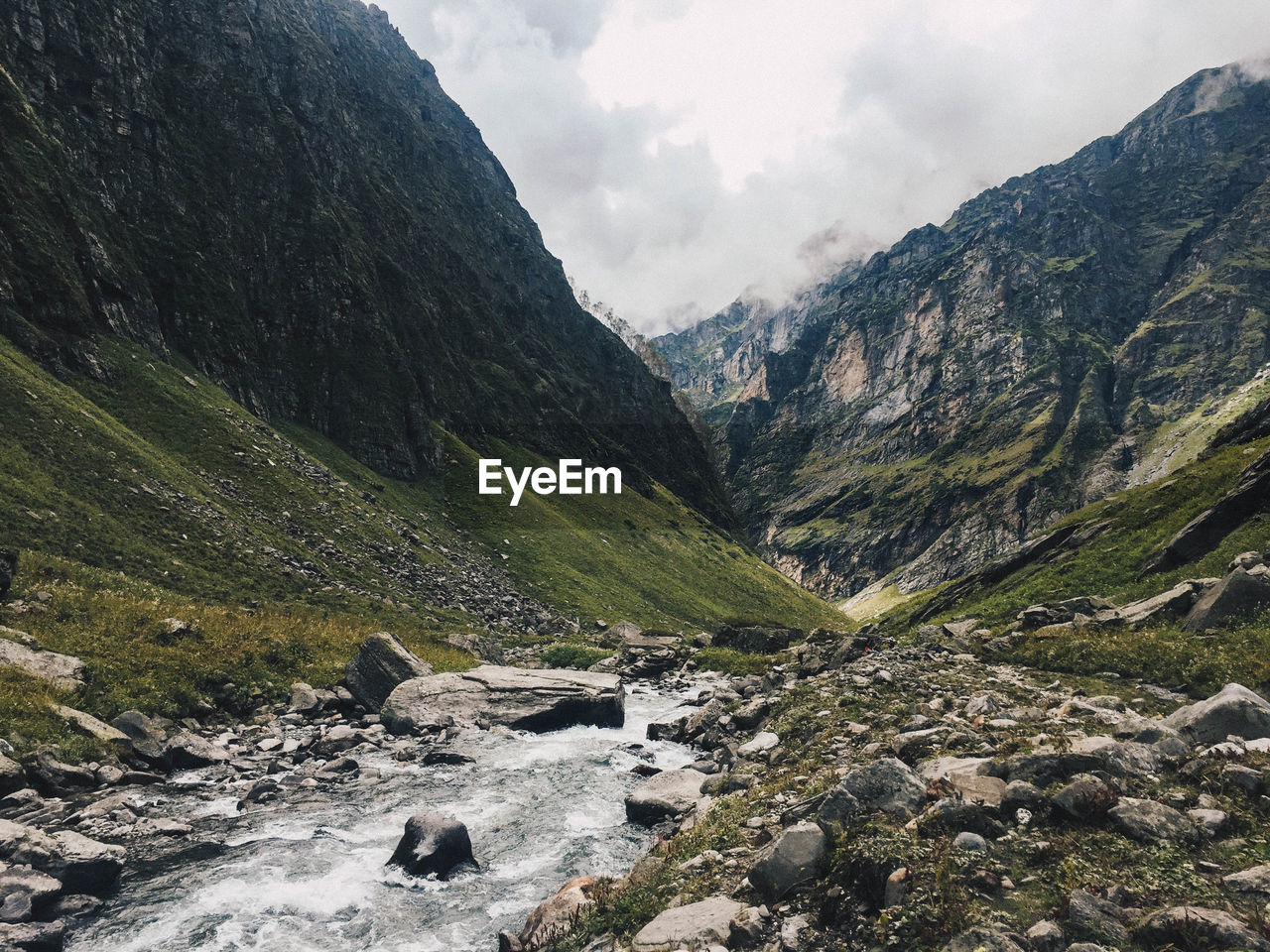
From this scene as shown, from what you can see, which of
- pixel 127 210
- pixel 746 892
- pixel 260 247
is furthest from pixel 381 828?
pixel 260 247

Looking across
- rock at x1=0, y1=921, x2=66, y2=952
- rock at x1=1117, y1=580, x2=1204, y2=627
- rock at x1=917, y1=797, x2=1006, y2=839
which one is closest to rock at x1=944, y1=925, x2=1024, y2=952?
rock at x1=917, y1=797, x2=1006, y2=839

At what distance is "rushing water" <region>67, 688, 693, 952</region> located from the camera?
465 inches

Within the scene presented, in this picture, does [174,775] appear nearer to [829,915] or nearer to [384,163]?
[829,915]

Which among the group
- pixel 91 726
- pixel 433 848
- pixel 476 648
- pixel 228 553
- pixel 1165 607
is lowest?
pixel 433 848

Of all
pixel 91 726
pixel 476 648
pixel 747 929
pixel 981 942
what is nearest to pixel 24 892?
pixel 91 726

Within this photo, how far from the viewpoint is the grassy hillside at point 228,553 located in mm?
23375

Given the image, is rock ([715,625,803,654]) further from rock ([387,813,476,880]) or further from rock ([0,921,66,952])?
rock ([0,921,66,952])

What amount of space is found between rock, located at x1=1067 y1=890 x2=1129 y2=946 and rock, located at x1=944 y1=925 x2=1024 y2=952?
837 millimetres

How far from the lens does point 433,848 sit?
576 inches

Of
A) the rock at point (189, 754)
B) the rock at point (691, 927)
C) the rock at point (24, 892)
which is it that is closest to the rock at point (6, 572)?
the rock at point (189, 754)

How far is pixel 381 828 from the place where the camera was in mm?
16609

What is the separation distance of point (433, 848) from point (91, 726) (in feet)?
38.5

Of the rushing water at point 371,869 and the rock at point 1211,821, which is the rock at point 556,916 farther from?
the rock at point 1211,821

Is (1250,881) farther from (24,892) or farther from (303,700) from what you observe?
(303,700)
